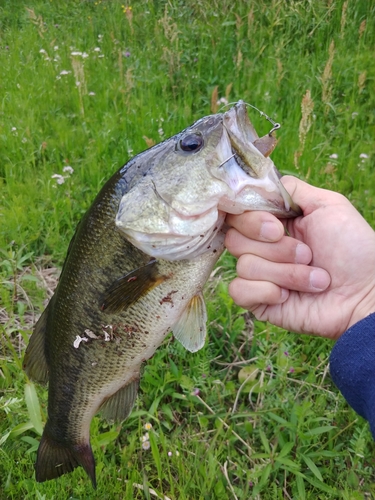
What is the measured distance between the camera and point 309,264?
1.63 meters

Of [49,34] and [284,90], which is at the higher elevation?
[49,34]

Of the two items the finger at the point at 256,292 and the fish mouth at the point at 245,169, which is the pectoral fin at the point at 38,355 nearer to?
the finger at the point at 256,292

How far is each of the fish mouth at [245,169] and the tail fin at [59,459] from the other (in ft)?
3.60

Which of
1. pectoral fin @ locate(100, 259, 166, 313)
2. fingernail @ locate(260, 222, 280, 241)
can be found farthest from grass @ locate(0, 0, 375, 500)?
fingernail @ locate(260, 222, 280, 241)

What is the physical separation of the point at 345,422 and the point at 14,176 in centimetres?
261

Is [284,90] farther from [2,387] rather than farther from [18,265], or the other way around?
[2,387]

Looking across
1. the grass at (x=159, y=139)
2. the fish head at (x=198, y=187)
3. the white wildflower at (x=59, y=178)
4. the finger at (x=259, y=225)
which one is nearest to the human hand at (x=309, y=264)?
the finger at (x=259, y=225)

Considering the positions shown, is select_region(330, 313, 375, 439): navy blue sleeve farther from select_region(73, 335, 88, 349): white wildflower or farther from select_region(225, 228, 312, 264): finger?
select_region(73, 335, 88, 349): white wildflower

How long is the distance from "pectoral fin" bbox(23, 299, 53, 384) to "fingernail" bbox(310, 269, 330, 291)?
950 mm

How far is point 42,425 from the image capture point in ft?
6.21

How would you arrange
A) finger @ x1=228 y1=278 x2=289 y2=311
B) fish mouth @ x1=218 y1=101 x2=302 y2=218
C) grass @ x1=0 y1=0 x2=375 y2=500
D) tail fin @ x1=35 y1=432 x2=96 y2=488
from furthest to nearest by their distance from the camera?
grass @ x1=0 y1=0 x2=375 y2=500 → tail fin @ x1=35 y1=432 x2=96 y2=488 → finger @ x1=228 y1=278 x2=289 y2=311 → fish mouth @ x1=218 y1=101 x2=302 y2=218

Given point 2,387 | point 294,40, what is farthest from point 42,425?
point 294,40

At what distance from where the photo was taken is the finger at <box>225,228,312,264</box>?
1.49 m

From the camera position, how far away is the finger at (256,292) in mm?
1549
